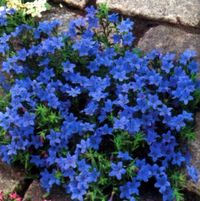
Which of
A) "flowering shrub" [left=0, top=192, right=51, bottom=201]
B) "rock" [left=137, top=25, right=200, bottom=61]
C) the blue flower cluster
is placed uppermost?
"rock" [left=137, top=25, right=200, bottom=61]

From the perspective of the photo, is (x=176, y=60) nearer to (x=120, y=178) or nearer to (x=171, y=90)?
(x=171, y=90)

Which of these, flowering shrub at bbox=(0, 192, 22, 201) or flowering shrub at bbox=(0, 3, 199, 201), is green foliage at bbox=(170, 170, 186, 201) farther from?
flowering shrub at bbox=(0, 192, 22, 201)

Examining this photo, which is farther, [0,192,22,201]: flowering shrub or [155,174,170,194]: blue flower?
[0,192,22,201]: flowering shrub

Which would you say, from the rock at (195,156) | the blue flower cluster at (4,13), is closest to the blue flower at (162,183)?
the rock at (195,156)

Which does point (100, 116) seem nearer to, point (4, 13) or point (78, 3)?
point (4, 13)

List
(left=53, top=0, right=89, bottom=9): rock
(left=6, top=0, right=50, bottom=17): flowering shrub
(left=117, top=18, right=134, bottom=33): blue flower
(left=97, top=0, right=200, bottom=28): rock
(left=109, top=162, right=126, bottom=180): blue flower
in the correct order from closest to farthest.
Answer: (left=109, top=162, right=126, bottom=180): blue flower
(left=117, top=18, right=134, bottom=33): blue flower
(left=97, top=0, right=200, bottom=28): rock
(left=6, top=0, right=50, bottom=17): flowering shrub
(left=53, top=0, right=89, bottom=9): rock

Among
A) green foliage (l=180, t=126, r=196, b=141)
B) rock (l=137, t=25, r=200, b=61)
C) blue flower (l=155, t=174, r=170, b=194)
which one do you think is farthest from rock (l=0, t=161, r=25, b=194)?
rock (l=137, t=25, r=200, b=61)

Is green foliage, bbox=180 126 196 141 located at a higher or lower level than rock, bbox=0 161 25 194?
higher
